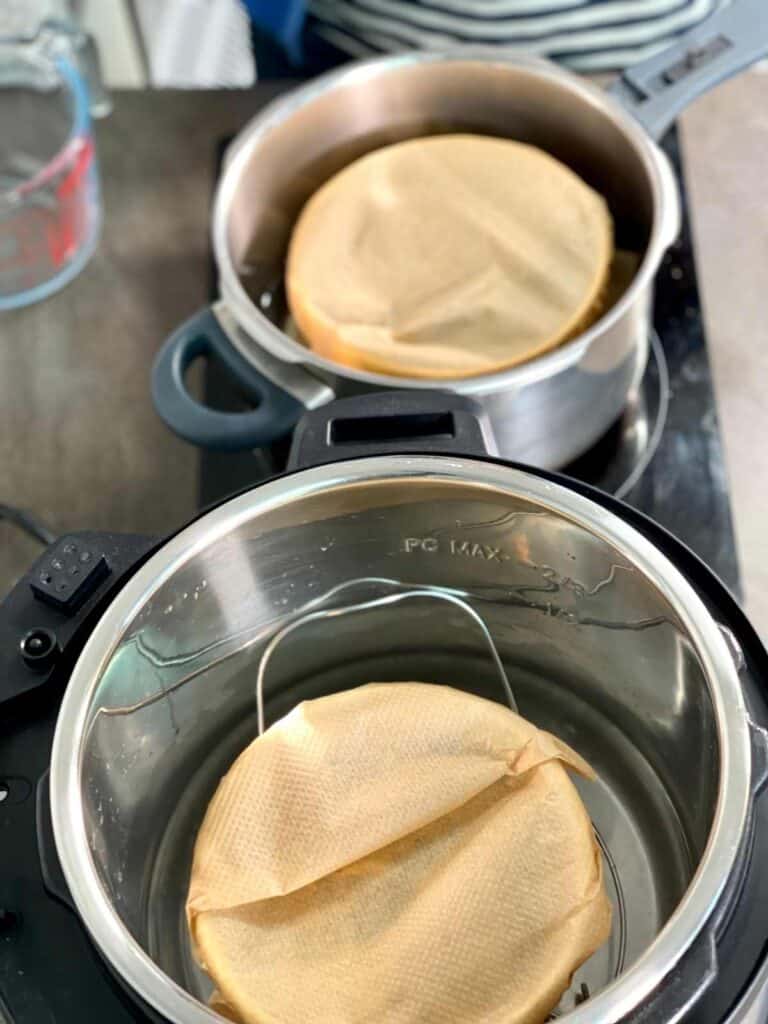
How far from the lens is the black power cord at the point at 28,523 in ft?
2.11

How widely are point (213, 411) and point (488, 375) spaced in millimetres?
140

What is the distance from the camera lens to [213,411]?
570 millimetres

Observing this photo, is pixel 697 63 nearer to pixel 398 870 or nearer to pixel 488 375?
pixel 488 375

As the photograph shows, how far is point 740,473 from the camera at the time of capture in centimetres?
66

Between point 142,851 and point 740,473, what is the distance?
400 millimetres

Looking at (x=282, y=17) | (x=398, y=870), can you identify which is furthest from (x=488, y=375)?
(x=282, y=17)

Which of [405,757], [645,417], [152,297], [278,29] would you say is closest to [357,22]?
[278,29]

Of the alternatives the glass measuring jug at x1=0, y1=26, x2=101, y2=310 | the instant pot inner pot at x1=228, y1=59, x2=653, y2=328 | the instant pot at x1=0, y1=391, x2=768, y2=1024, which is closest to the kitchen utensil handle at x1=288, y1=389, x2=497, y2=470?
the instant pot at x1=0, y1=391, x2=768, y2=1024

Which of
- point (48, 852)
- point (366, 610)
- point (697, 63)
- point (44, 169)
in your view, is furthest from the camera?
point (44, 169)

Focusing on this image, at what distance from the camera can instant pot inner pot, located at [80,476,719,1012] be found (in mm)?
426

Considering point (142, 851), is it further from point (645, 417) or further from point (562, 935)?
point (645, 417)

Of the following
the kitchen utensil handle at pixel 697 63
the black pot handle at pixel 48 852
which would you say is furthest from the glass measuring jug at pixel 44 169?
the black pot handle at pixel 48 852

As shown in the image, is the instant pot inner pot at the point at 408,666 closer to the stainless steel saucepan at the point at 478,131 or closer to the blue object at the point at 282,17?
the stainless steel saucepan at the point at 478,131

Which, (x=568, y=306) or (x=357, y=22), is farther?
(x=357, y=22)
